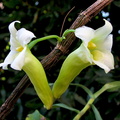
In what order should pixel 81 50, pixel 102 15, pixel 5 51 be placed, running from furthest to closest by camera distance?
pixel 5 51, pixel 102 15, pixel 81 50

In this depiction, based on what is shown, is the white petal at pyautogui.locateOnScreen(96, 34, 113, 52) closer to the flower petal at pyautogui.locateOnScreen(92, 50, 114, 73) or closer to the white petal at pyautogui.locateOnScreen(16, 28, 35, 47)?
the flower petal at pyautogui.locateOnScreen(92, 50, 114, 73)

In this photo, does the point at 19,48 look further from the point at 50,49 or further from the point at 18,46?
the point at 50,49

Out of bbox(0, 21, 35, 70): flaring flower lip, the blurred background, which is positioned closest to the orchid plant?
bbox(0, 21, 35, 70): flaring flower lip

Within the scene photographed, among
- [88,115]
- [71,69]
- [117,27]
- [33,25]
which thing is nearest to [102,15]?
[117,27]

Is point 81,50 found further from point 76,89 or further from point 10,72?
point 10,72

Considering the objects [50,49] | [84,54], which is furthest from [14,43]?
[50,49]

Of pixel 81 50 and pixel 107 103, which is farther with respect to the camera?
pixel 107 103
